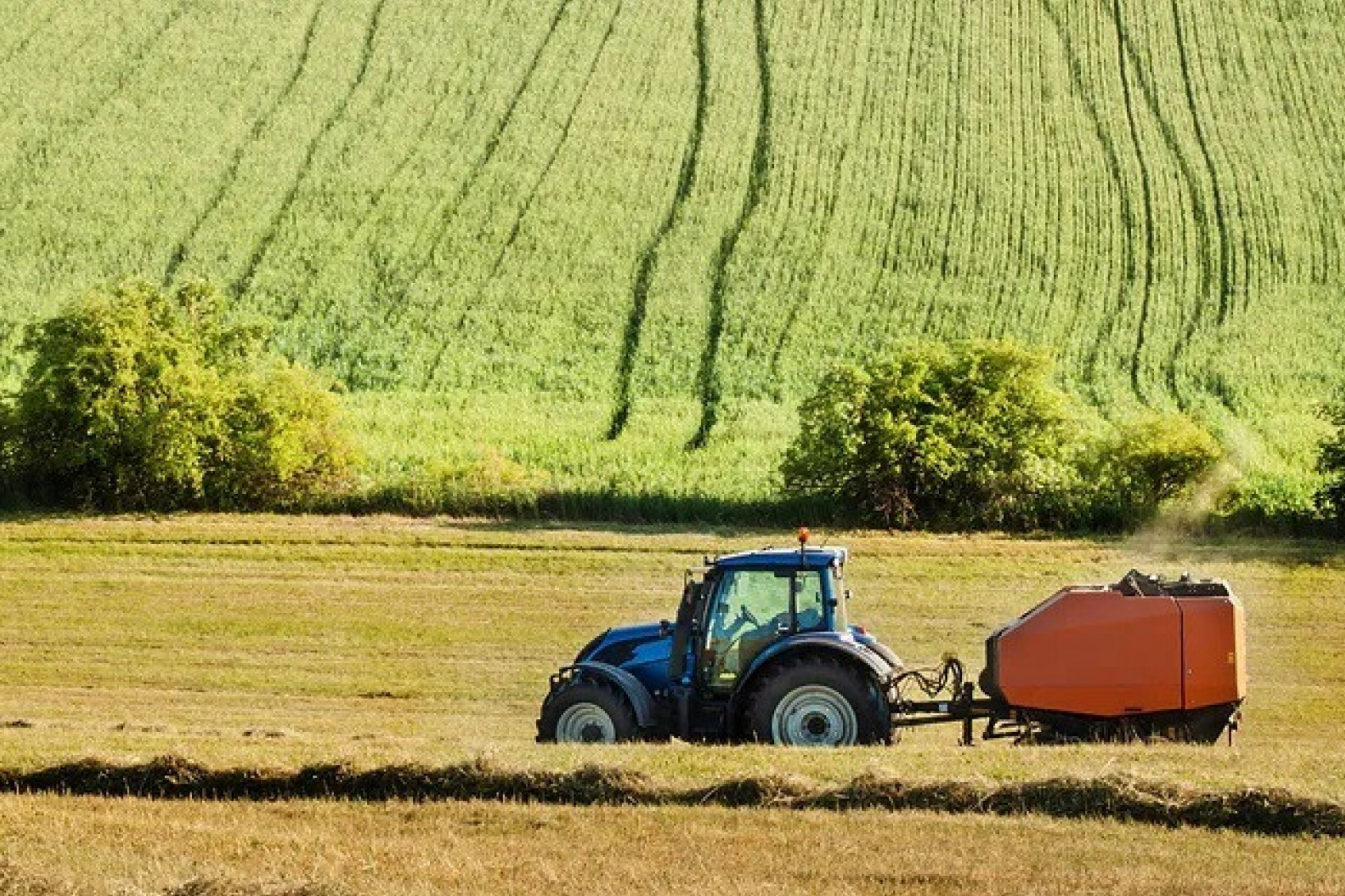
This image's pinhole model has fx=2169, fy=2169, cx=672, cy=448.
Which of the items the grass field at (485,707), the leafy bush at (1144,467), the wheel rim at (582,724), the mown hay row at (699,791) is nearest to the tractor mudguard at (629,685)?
the wheel rim at (582,724)

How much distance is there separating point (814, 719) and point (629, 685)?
168 centimetres

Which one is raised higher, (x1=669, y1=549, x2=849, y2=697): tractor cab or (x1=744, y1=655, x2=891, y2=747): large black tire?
(x1=669, y1=549, x2=849, y2=697): tractor cab

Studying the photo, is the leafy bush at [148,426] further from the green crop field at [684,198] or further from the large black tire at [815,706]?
the large black tire at [815,706]

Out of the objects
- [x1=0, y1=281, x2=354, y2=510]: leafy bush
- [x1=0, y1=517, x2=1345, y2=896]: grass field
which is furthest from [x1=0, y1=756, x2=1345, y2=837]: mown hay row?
[x1=0, y1=281, x2=354, y2=510]: leafy bush

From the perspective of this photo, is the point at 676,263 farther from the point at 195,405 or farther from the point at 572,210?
the point at 195,405

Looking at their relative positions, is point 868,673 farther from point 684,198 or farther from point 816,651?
point 684,198

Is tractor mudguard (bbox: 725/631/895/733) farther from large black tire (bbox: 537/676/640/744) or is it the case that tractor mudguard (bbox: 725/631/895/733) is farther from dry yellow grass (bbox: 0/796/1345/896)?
dry yellow grass (bbox: 0/796/1345/896)

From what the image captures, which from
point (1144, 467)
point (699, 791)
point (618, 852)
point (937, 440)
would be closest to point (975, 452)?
point (937, 440)

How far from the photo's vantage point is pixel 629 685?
19.5m

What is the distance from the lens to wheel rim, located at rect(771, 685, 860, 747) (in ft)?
62.6

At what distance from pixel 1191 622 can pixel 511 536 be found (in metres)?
17.6

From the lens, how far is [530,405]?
47031 millimetres

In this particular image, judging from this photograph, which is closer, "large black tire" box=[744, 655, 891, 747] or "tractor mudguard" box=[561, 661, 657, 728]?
"large black tire" box=[744, 655, 891, 747]

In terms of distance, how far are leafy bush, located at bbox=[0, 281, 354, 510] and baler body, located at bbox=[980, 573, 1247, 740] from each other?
66.7ft
